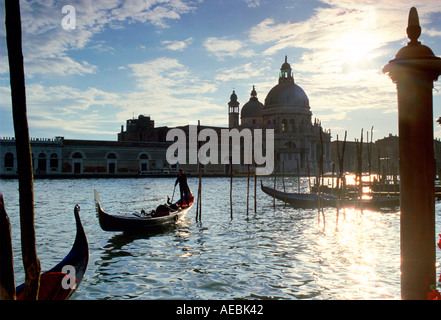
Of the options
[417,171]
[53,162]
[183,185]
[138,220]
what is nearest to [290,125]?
[53,162]

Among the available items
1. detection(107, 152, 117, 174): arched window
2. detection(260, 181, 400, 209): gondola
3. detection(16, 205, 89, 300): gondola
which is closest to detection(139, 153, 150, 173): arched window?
detection(107, 152, 117, 174): arched window

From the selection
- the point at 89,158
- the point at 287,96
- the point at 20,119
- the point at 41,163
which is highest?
the point at 287,96

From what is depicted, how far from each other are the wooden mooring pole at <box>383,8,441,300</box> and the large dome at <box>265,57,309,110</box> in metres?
63.1

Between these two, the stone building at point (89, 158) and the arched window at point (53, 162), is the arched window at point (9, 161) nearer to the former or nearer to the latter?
the stone building at point (89, 158)

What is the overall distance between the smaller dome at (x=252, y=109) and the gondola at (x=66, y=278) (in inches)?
2642

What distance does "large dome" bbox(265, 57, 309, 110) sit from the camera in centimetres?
6469

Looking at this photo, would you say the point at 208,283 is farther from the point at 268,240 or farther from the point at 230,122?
the point at 230,122

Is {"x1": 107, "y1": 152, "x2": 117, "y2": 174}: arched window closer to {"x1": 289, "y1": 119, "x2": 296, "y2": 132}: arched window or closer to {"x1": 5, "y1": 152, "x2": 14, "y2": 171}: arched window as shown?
{"x1": 5, "y1": 152, "x2": 14, "y2": 171}: arched window

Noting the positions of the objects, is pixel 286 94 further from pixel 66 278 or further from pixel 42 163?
pixel 66 278

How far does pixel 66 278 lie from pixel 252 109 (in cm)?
6863

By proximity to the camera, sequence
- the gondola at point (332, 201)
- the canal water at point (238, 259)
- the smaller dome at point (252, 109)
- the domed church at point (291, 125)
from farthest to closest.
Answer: the smaller dome at point (252, 109), the domed church at point (291, 125), the gondola at point (332, 201), the canal water at point (238, 259)

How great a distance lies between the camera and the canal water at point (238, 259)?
18.8ft

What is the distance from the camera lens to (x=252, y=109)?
71.6m

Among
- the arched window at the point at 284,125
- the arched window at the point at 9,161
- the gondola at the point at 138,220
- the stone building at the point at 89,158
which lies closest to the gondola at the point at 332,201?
the gondola at the point at 138,220
